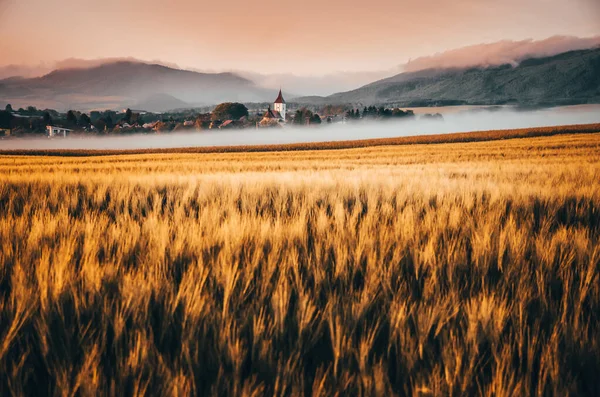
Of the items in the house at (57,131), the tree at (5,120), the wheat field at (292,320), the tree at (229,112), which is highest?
the tree at (229,112)

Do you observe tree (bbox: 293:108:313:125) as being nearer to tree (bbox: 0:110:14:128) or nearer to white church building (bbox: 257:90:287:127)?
white church building (bbox: 257:90:287:127)

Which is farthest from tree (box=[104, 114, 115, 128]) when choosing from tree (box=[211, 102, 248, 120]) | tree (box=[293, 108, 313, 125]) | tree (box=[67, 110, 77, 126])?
tree (box=[293, 108, 313, 125])

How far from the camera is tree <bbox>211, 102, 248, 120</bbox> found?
14162 centimetres

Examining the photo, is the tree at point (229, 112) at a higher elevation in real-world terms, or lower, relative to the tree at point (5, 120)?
higher

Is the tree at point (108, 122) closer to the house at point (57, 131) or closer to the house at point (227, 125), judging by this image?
the house at point (57, 131)

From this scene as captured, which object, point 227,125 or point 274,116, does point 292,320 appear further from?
point 274,116

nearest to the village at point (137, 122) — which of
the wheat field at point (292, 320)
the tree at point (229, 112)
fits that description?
the tree at point (229, 112)

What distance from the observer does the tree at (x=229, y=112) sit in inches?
5576

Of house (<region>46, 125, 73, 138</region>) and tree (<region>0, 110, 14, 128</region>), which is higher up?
tree (<region>0, 110, 14, 128</region>)

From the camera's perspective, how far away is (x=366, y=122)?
450 ft

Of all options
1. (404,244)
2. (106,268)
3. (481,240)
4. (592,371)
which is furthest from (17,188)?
(592,371)

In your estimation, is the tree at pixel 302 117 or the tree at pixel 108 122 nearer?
the tree at pixel 108 122

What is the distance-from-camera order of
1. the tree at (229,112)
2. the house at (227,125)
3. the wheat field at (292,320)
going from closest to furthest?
the wheat field at (292,320), the house at (227,125), the tree at (229,112)

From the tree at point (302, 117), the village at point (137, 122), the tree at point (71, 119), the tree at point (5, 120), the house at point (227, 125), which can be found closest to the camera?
the tree at point (5, 120)
